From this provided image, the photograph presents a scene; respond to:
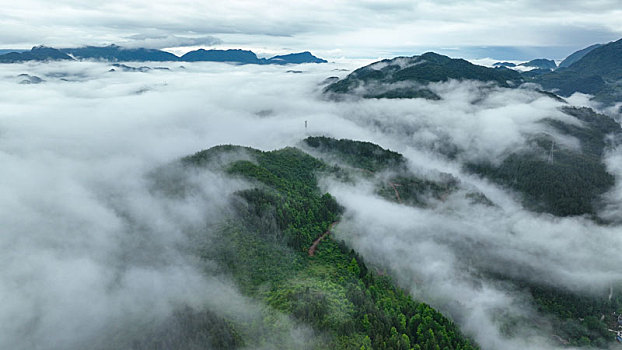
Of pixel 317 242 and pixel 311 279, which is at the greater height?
pixel 311 279

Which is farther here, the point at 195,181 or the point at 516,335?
the point at 195,181

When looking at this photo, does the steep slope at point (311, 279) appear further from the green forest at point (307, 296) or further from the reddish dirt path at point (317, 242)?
the reddish dirt path at point (317, 242)

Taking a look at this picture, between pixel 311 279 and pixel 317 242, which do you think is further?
pixel 317 242

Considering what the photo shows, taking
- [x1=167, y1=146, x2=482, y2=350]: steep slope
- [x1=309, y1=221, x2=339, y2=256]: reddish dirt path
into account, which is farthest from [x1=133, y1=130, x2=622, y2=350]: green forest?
[x1=309, y1=221, x2=339, y2=256]: reddish dirt path

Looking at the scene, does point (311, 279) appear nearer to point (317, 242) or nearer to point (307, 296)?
point (307, 296)

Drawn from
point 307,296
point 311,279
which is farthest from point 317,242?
point 307,296

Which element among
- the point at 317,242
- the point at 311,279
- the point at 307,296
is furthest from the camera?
the point at 317,242

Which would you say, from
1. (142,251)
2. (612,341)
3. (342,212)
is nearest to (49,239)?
(142,251)

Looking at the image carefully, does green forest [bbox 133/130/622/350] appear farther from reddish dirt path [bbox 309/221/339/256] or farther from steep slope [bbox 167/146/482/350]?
reddish dirt path [bbox 309/221/339/256]

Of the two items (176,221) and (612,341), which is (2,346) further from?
(612,341)

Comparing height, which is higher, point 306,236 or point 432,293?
point 306,236

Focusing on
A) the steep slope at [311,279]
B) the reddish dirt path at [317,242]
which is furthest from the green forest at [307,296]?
the reddish dirt path at [317,242]
